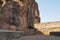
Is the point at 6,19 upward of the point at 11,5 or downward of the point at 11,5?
downward

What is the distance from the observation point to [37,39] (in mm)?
2305

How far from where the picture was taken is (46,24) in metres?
12.7

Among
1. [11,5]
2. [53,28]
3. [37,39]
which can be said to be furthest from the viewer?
[53,28]

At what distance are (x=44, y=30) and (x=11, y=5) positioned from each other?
9.00 metres

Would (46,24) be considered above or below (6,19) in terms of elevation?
below

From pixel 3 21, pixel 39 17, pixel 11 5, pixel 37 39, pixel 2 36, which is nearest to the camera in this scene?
pixel 2 36

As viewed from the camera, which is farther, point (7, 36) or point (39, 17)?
point (39, 17)

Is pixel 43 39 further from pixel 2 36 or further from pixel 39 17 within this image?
pixel 39 17

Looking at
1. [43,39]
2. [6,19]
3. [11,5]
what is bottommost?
[43,39]

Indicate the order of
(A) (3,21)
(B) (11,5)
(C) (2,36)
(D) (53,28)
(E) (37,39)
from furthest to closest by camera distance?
(D) (53,28) → (B) (11,5) → (A) (3,21) → (E) (37,39) → (C) (2,36)

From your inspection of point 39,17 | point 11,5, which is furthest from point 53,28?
point 11,5

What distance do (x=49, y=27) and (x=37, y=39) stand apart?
34.1 ft

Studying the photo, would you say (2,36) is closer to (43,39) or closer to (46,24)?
(43,39)

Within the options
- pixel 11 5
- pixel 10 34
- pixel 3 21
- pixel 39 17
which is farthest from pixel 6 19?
pixel 39 17
